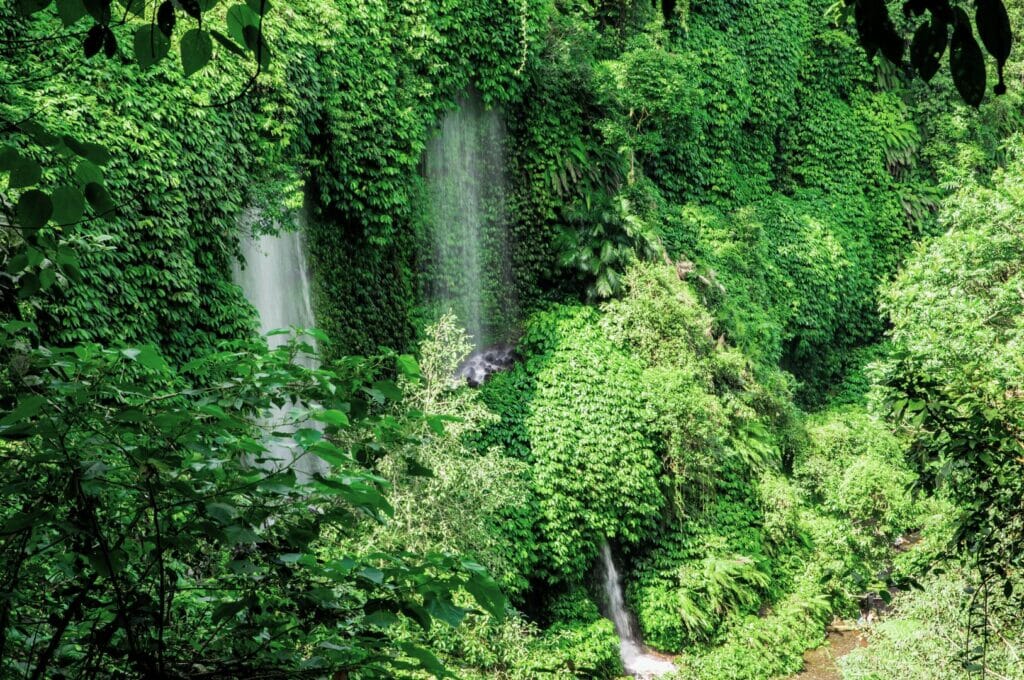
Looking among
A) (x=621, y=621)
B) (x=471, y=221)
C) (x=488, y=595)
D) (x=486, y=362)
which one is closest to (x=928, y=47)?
(x=488, y=595)

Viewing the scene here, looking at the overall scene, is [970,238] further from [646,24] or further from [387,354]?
[387,354]

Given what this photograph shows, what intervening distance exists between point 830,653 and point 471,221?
9022 mm

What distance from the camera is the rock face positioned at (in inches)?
580

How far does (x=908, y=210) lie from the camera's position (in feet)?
77.4

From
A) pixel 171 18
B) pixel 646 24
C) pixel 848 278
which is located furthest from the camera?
pixel 848 278

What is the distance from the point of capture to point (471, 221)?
15.5m

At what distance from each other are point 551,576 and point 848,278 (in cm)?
1317

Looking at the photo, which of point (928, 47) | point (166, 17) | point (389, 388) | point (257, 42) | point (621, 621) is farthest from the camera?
point (621, 621)

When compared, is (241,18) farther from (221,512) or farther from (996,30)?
(996,30)

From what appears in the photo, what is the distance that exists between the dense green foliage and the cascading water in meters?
0.23

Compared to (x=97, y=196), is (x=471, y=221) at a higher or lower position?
higher

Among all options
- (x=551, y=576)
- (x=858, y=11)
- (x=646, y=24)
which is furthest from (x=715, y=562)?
(x=858, y=11)

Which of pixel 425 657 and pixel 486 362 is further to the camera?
pixel 486 362

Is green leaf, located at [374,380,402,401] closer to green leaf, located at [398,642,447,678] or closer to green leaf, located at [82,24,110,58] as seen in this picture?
green leaf, located at [398,642,447,678]
